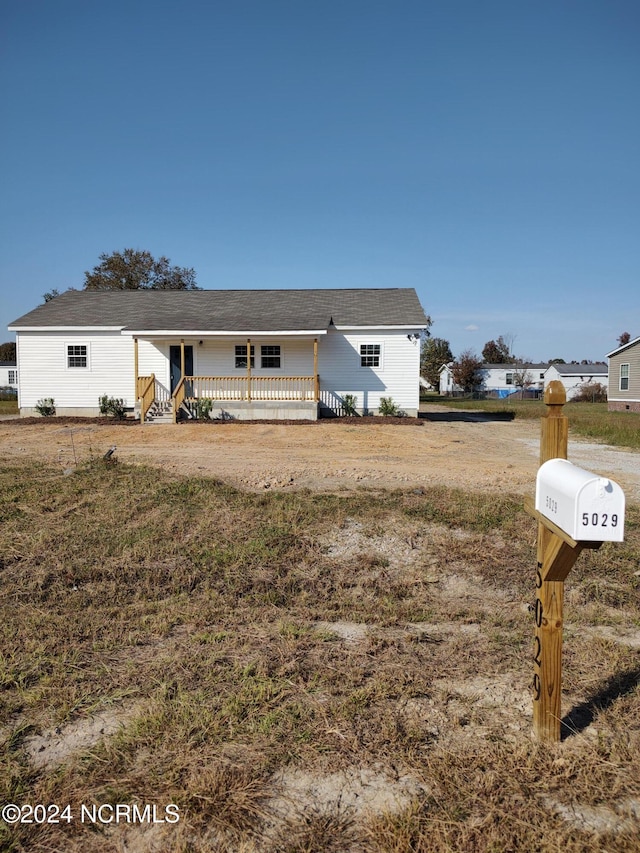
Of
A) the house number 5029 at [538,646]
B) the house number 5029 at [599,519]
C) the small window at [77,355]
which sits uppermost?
the small window at [77,355]

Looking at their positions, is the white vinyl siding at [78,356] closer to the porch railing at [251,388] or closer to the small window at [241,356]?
the porch railing at [251,388]

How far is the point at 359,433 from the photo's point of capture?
50.9 ft

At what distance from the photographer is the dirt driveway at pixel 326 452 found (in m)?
8.27

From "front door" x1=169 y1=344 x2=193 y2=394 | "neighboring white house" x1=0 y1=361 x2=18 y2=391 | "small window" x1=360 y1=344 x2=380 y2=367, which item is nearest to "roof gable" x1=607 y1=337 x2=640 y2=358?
"small window" x1=360 y1=344 x2=380 y2=367

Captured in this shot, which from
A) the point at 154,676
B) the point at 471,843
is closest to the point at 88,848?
the point at 154,676

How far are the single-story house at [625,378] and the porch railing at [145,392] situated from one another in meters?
24.7

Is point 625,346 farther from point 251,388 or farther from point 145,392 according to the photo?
point 145,392

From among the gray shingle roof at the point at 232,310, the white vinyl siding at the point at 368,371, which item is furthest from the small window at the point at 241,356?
the white vinyl siding at the point at 368,371

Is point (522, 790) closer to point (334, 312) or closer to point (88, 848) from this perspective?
point (88, 848)

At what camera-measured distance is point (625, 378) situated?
30.7 meters

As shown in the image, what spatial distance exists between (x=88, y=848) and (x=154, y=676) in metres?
1.13

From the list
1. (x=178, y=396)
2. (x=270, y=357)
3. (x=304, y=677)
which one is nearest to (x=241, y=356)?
(x=270, y=357)

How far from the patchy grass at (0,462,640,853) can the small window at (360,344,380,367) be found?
14.9 meters

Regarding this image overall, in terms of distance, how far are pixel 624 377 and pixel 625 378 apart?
13 centimetres
